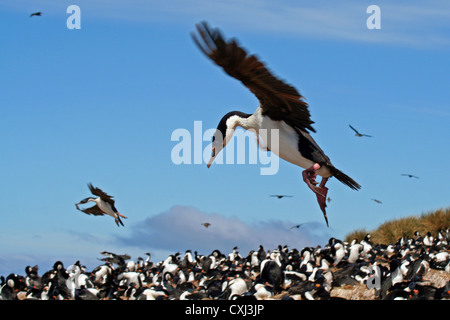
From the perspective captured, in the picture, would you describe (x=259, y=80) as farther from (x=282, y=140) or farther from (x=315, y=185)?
A: (x=315, y=185)

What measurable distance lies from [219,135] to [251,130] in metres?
0.49

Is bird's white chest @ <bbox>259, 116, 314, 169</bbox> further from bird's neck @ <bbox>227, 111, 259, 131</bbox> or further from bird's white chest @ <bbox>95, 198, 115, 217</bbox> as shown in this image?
bird's white chest @ <bbox>95, 198, 115, 217</bbox>

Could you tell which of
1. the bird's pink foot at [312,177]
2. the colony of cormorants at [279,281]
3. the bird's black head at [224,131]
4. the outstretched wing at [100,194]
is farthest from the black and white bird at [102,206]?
the bird's pink foot at [312,177]

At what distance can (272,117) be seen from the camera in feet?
24.9

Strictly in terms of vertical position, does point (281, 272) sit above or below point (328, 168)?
below

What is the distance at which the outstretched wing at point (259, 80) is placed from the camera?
22.7ft

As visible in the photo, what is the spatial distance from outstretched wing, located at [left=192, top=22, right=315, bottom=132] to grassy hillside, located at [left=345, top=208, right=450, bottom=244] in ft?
65.0

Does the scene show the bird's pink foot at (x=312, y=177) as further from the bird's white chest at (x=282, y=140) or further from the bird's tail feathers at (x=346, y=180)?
the bird's tail feathers at (x=346, y=180)

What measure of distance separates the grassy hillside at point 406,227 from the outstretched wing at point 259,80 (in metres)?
19.8

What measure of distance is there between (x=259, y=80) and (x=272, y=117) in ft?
2.01

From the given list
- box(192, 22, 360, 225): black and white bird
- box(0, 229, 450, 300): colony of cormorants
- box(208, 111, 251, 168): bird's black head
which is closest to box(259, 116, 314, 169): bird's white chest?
box(192, 22, 360, 225): black and white bird

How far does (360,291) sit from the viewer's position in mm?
12859
